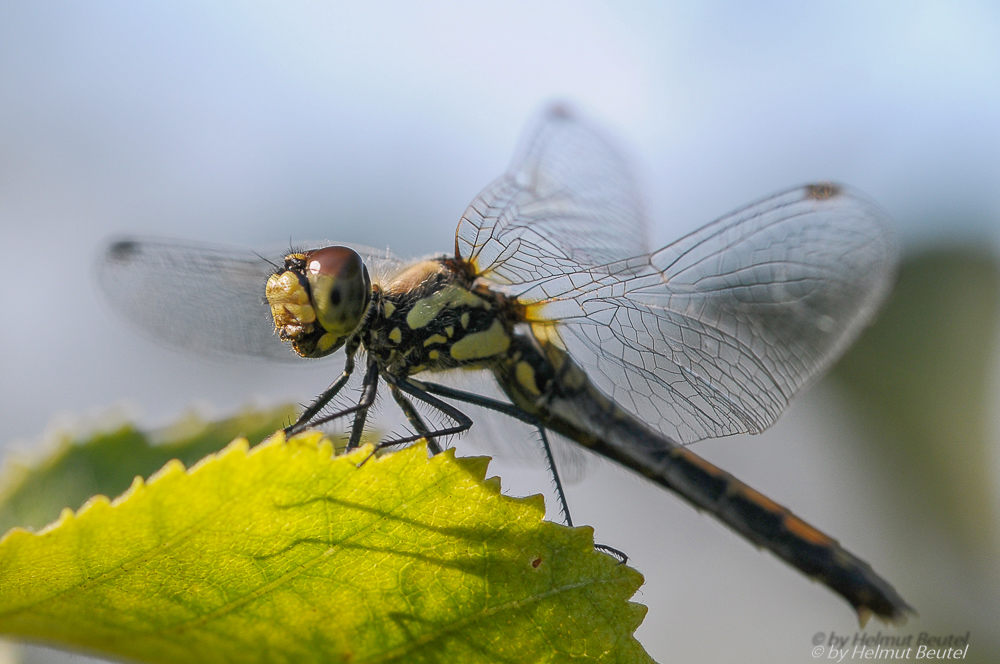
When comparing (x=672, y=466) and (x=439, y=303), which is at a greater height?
(x=439, y=303)

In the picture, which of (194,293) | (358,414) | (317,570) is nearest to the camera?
(317,570)

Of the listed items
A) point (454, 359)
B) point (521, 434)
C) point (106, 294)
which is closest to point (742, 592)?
point (521, 434)

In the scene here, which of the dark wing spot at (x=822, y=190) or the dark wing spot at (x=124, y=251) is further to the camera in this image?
the dark wing spot at (x=124, y=251)

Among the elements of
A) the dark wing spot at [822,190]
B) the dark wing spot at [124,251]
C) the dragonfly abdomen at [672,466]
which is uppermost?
the dark wing spot at [822,190]

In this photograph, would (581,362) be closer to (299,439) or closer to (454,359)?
(454,359)

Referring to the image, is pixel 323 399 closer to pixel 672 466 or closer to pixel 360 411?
pixel 360 411

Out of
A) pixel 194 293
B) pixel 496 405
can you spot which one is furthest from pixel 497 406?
pixel 194 293

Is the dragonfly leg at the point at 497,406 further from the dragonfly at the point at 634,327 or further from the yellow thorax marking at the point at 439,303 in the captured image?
the yellow thorax marking at the point at 439,303

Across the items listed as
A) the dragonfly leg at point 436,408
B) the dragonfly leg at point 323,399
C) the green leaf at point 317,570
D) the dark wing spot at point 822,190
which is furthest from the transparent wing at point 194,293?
the dark wing spot at point 822,190
